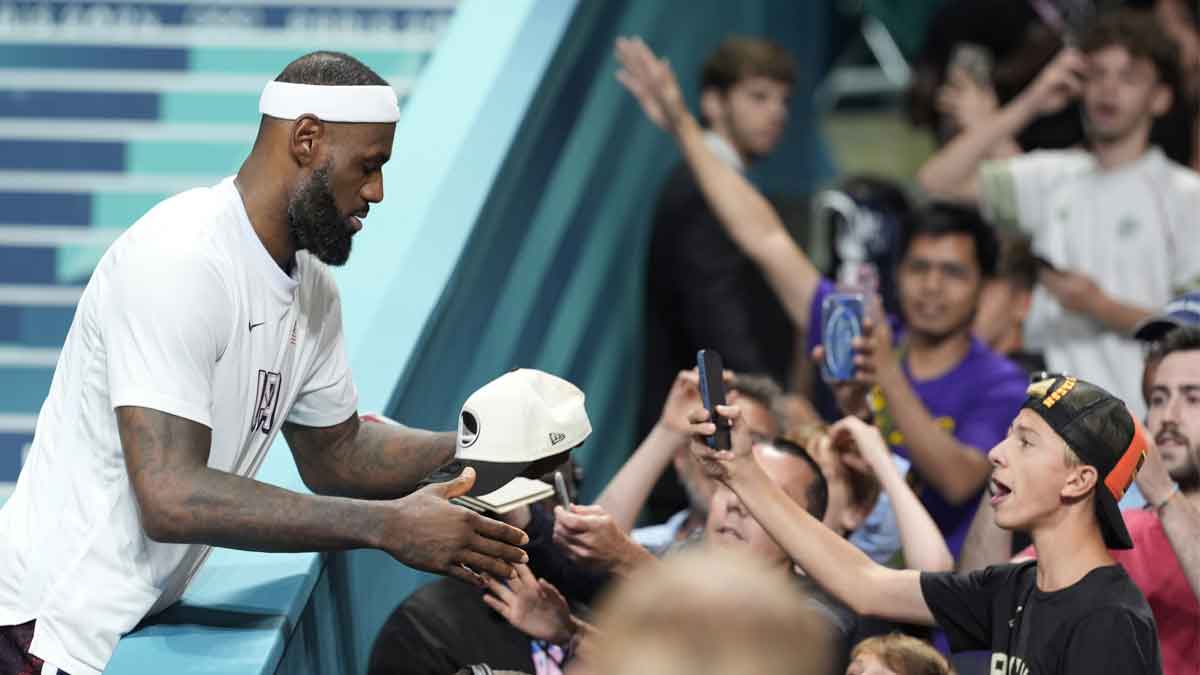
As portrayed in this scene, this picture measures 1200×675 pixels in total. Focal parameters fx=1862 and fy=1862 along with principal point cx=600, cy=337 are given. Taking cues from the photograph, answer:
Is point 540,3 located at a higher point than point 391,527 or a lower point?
higher

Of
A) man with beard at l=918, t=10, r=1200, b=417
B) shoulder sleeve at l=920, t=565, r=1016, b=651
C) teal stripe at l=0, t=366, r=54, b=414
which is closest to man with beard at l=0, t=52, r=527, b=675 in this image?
shoulder sleeve at l=920, t=565, r=1016, b=651

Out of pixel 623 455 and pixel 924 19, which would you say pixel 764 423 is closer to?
pixel 623 455

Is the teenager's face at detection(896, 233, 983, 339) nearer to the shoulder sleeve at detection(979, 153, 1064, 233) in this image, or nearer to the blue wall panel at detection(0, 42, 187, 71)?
the shoulder sleeve at detection(979, 153, 1064, 233)

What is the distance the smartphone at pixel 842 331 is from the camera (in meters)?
4.80

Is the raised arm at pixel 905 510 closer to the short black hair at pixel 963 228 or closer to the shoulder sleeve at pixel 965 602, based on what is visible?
the shoulder sleeve at pixel 965 602

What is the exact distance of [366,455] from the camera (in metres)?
3.68

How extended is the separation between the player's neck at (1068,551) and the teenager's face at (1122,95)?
9.64 ft

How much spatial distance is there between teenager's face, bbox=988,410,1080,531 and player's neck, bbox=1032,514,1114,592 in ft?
0.10

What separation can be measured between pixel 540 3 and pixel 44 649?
304 centimetres

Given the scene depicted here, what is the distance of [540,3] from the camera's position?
573 centimetres

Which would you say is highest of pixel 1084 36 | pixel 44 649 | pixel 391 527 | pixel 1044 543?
pixel 1084 36

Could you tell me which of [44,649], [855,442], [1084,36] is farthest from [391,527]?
[1084,36]

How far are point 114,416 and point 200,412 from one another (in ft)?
0.74

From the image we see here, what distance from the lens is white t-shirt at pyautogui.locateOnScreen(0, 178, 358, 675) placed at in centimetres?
312
